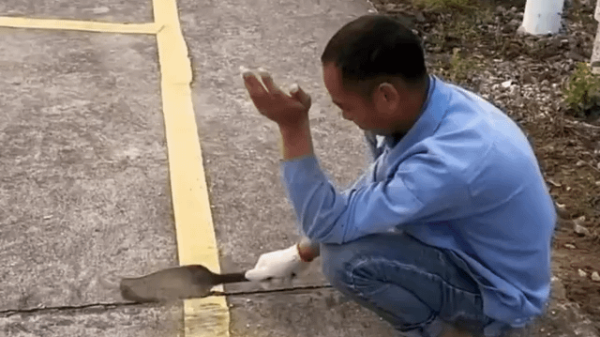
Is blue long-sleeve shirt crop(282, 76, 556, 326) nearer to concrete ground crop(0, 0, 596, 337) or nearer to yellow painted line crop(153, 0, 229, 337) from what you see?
concrete ground crop(0, 0, 596, 337)

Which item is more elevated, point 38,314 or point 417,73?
point 417,73

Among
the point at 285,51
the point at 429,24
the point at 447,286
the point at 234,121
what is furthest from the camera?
the point at 429,24

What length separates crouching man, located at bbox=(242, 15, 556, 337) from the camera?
2.32 meters

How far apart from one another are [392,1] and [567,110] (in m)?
1.83

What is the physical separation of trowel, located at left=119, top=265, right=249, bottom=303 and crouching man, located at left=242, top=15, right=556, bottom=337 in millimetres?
612

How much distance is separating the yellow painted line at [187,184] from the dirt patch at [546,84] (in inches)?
49.6

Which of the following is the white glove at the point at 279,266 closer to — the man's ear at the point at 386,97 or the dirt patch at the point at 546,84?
the man's ear at the point at 386,97

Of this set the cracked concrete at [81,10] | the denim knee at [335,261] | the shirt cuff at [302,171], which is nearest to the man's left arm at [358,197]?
the shirt cuff at [302,171]

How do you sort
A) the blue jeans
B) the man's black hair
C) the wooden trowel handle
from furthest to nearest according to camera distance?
1. the wooden trowel handle
2. the blue jeans
3. the man's black hair

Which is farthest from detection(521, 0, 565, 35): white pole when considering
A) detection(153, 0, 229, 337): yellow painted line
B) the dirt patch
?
detection(153, 0, 229, 337): yellow painted line

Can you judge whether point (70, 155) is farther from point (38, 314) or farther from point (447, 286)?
point (447, 286)

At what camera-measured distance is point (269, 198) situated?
3734mm

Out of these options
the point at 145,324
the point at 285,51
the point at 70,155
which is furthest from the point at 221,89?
the point at 145,324

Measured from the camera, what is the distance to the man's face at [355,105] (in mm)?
2355
